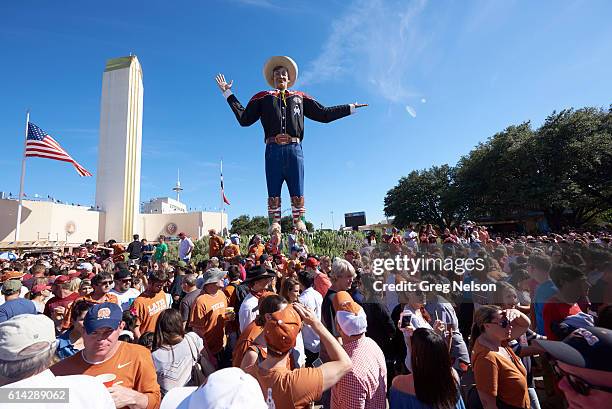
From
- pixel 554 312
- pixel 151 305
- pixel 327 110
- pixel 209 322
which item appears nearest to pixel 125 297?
pixel 151 305

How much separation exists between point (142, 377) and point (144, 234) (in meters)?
41.8

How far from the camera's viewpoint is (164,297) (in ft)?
13.3

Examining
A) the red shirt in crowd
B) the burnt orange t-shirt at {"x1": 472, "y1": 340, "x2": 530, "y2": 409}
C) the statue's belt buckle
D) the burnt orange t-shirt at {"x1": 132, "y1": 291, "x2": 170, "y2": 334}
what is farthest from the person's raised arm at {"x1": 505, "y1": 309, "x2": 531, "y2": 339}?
the statue's belt buckle

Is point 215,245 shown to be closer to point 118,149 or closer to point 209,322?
point 209,322

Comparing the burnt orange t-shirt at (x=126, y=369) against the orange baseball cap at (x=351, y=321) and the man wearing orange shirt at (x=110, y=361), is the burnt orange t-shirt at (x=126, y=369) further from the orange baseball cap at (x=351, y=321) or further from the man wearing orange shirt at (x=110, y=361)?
the orange baseball cap at (x=351, y=321)

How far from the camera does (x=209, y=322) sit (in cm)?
362

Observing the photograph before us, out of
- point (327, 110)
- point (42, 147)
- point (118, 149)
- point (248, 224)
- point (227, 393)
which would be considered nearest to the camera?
point (227, 393)

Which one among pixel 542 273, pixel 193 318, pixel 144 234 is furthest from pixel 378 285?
pixel 144 234

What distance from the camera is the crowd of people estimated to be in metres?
1.45

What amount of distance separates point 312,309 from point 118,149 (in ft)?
107

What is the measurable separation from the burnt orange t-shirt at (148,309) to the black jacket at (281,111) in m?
8.85

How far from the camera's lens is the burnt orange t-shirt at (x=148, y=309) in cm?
368

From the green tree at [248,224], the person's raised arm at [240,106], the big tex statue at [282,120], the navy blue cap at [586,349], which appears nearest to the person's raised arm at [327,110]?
the big tex statue at [282,120]

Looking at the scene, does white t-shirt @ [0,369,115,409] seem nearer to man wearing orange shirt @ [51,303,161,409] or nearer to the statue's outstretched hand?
man wearing orange shirt @ [51,303,161,409]
